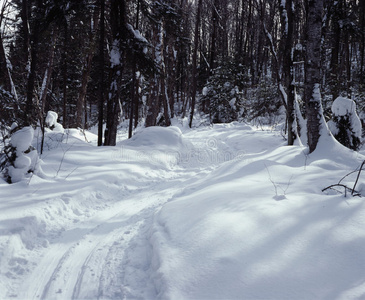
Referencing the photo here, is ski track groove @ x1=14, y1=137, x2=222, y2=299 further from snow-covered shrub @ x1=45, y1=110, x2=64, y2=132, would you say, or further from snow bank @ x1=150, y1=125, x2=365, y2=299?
snow-covered shrub @ x1=45, y1=110, x2=64, y2=132

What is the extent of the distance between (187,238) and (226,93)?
18.9 meters

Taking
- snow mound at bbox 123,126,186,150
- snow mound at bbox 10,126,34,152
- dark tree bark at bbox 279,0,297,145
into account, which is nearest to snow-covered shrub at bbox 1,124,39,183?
snow mound at bbox 10,126,34,152

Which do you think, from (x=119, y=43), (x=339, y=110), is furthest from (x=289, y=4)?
(x=119, y=43)

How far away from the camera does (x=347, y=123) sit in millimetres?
7449

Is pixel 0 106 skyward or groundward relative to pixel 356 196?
skyward

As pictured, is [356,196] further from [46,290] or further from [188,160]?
[188,160]

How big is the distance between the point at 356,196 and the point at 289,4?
8.01m

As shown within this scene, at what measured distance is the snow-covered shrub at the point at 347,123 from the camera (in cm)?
741

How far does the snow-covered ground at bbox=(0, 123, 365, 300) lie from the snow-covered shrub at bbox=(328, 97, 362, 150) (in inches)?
102

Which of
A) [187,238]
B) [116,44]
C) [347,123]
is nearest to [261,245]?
[187,238]

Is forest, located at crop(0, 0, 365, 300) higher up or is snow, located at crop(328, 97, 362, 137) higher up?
snow, located at crop(328, 97, 362, 137)

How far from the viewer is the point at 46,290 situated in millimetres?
2469

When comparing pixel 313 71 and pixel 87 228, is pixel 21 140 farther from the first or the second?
pixel 313 71

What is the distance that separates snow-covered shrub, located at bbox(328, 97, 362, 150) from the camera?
7.41m
